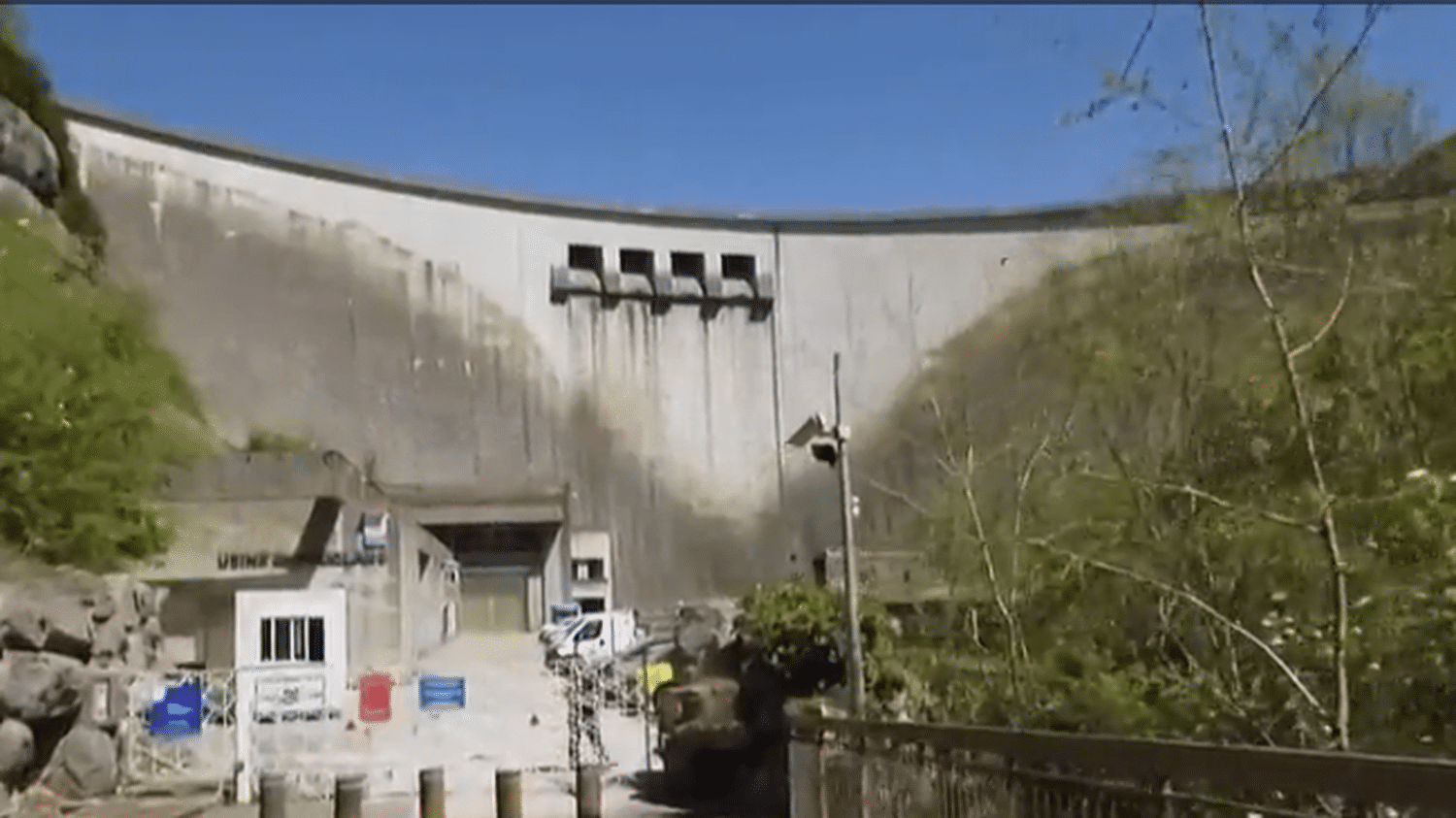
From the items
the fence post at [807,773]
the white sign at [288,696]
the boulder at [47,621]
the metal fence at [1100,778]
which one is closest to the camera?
the metal fence at [1100,778]

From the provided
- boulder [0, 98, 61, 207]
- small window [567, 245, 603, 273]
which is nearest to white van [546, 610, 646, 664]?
boulder [0, 98, 61, 207]

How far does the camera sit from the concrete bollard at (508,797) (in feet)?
A: 35.4

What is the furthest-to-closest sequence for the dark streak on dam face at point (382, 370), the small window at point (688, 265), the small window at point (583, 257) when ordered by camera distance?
1. the small window at point (688, 265)
2. the small window at point (583, 257)
3. the dark streak on dam face at point (382, 370)

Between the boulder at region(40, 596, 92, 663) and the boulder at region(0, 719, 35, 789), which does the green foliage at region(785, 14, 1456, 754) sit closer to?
the boulder at region(0, 719, 35, 789)

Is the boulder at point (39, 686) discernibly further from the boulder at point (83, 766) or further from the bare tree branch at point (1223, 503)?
the bare tree branch at point (1223, 503)

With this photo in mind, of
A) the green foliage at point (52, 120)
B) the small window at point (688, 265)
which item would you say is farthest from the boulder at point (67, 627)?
the small window at point (688, 265)

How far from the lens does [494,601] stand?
4203 cm

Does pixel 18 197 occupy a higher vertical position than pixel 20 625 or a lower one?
higher

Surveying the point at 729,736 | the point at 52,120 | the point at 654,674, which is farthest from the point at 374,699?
the point at 52,120

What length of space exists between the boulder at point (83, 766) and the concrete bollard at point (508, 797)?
4092mm

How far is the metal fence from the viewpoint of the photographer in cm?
258

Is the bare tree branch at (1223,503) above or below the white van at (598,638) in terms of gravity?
above

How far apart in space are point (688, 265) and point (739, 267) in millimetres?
1706

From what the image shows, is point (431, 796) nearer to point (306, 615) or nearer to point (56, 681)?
point (56, 681)
